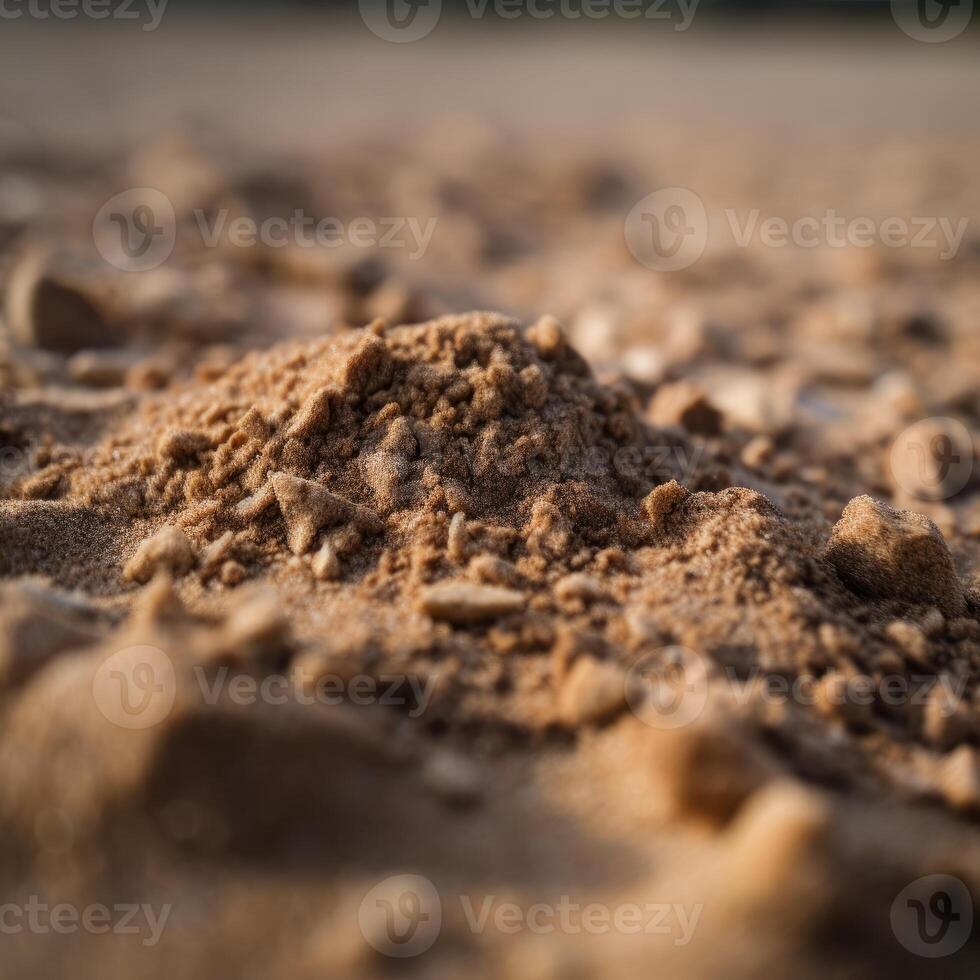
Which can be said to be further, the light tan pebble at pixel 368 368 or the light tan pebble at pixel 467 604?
the light tan pebble at pixel 368 368

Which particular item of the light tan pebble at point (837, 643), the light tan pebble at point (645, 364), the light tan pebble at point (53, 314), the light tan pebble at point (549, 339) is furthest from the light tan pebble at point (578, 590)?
the light tan pebble at point (53, 314)

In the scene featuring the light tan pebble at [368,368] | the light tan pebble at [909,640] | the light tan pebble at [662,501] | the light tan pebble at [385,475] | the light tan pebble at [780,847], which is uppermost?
the light tan pebble at [368,368]

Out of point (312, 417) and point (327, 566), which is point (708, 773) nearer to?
point (327, 566)

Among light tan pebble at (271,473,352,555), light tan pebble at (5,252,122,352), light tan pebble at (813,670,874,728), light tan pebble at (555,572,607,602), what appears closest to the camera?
light tan pebble at (813,670,874,728)

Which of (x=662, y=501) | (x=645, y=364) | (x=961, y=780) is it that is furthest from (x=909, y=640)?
(x=645, y=364)

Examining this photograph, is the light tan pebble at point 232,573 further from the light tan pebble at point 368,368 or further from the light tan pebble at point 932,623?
the light tan pebble at point 932,623

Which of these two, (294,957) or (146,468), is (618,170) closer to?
(146,468)

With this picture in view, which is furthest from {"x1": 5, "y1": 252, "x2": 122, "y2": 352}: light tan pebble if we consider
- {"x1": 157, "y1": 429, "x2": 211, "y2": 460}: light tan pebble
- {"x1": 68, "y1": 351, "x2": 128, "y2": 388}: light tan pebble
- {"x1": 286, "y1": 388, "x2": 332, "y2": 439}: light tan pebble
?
{"x1": 286, "y1": 388, "x2": 332, "y2": 439}: light tan pebble

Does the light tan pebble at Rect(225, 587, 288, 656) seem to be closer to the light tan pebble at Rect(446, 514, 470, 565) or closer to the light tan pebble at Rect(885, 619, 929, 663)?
the light tan pebble at Rect(446, 514, 470, 565)
